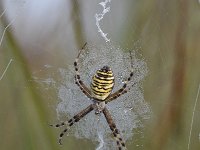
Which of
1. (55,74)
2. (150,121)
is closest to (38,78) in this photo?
(55,74)

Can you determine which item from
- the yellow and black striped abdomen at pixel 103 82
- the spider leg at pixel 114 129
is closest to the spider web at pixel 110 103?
the spider leg at pixel 114 129

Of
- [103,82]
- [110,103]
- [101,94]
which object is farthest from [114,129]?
[103,82]

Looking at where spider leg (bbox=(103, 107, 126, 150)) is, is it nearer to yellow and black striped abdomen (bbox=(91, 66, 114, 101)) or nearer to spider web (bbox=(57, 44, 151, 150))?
spider web (bbox=(57, 44, 151, 150))

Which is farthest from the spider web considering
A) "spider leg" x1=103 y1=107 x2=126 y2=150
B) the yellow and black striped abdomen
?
the yellow and black striped abdomen

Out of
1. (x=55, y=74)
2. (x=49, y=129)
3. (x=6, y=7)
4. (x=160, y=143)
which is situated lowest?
(x=160, y=143)

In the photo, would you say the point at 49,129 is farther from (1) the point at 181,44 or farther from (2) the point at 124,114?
(1) the point at 181,44

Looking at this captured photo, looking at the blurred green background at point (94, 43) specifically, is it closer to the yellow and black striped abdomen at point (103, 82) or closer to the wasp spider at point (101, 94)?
the wasp spider at point (101, 94)

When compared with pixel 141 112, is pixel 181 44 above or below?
above
